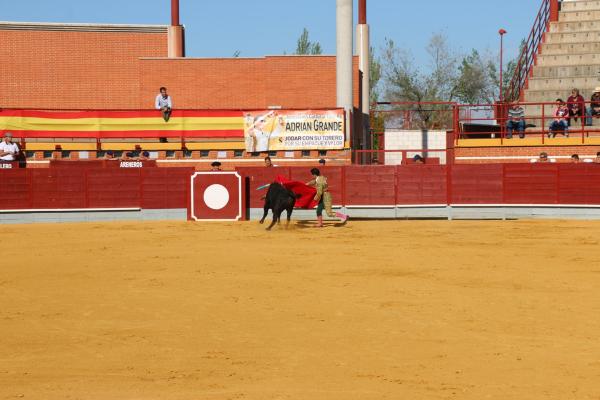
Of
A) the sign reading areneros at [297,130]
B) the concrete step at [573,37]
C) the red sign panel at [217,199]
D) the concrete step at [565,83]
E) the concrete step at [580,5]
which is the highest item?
the concrete step at [580,5]

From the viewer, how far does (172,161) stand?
26.8 metres

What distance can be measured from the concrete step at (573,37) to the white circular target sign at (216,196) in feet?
53.7

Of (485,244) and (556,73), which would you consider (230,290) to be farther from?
(556,73)

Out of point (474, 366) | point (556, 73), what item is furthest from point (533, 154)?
point (474, 366)

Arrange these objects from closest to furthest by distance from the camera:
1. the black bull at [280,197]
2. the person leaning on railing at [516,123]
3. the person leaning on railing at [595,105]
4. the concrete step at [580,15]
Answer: the black bull at [280,197]
the person leaning on railing at [595,105]
the person leaning on railing at [516,123]
the concrete step at [580,15]

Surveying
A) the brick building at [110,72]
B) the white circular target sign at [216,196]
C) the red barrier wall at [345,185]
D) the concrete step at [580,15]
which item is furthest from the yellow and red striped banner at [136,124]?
the concrete step at [580,15]

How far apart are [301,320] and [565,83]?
25.7 metres

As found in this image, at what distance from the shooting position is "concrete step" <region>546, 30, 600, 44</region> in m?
34.1

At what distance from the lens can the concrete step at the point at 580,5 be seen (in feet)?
117

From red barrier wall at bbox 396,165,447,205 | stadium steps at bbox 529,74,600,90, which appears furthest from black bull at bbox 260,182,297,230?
stadium steps at bbox 529,74,600,90

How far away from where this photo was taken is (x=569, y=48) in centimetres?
3416

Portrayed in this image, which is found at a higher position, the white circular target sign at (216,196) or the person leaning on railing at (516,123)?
the person leaning on railing at (516,123)

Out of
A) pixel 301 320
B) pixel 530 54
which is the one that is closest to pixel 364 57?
pixel 530 54

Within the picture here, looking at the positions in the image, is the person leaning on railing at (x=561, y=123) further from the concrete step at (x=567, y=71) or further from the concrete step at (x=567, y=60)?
the concrete step at (x=567, y=60)
